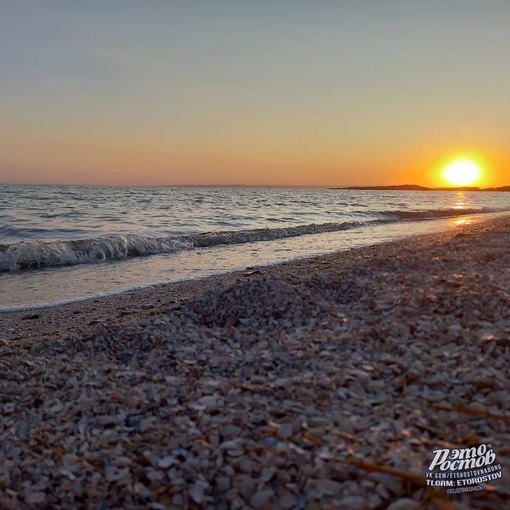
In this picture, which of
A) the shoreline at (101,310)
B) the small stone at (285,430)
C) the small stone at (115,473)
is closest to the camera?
the small stone at (115,473)

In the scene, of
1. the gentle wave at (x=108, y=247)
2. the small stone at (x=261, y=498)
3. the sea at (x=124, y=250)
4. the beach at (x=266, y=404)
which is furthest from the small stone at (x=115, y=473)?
the gentle wave at (x=108, y=247)

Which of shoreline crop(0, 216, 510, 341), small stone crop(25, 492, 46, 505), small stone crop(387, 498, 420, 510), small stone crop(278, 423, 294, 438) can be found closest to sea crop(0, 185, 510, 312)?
shoreline crop(0, 216, 510, 341)

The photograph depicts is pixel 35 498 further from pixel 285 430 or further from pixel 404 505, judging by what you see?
pixel 404 505

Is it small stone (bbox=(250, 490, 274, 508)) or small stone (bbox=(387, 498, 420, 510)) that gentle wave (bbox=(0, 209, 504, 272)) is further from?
small stone (bbox=(387, 498, 420, 510))

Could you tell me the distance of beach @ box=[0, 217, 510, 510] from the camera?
7.78ft

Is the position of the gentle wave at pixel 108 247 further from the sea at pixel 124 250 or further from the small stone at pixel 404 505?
the small stone at pixel 404 505

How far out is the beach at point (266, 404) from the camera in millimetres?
2371

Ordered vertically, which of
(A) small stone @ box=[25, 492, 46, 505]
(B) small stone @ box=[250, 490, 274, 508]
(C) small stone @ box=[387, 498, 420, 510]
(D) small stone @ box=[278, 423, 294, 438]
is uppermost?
(D) small stone @ box=[278, 423, 294, 438]

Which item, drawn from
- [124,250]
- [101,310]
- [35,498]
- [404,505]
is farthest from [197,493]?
[124,250]

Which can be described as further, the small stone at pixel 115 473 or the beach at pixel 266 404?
the small stone at pixel 115 473

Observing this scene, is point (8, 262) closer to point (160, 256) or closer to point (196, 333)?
point (160, 256)

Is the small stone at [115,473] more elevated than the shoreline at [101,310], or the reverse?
the small stone at [115,473]

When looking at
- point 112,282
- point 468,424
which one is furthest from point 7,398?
point 112,282

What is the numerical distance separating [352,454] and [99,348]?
9.76ft
